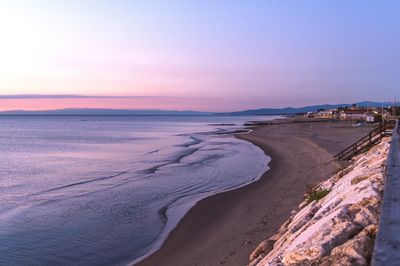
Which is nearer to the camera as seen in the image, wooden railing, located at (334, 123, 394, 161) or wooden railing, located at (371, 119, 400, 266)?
wooden railing, located at (371, 119, 400, 266)

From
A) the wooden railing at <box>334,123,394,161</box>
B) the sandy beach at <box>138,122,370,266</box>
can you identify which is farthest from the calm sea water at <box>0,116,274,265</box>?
the wooden railing at <box>334,123,394,161</box>

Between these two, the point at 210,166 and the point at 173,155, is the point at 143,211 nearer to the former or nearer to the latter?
the point at 210,166

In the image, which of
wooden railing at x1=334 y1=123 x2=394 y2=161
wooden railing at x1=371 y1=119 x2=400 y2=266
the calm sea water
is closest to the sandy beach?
the calm sea water

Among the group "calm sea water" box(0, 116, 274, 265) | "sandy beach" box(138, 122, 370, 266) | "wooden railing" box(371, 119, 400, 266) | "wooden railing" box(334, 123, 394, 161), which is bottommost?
"calm sea water" box(0, 116, 274, 265)

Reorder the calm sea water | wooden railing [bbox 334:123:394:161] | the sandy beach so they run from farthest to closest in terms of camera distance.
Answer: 1. wooden railing [bbox 334:123:394:161]
2. the calm sea water
3. the sandy beach

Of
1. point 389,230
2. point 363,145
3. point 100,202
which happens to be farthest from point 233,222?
point 363,145

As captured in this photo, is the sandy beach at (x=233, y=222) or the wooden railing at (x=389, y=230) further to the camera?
the sandy beach at (x=233, y=222)

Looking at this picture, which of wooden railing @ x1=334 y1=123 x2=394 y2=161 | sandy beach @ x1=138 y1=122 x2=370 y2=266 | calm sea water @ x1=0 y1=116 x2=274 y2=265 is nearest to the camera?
sandy beach @ x1=138 y1=122 x2=370 y2=266

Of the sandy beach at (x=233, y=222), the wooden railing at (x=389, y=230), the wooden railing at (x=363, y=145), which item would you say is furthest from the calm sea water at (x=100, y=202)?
the wooden railing at (x=389, y=230)

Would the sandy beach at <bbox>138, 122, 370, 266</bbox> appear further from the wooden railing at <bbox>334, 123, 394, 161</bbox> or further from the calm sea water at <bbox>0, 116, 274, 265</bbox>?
the wooden railing at <bbox>334, 123, 394, 161</bbox>

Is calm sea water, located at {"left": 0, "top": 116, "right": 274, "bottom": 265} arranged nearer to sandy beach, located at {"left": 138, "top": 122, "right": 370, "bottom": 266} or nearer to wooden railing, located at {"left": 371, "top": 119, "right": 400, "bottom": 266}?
sandy beach, located at {"left": 138, "top": 122, "right": 370, "bottom": 266}

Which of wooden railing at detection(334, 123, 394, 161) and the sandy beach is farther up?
wooden railing at detection(334, 123, 394, 161)

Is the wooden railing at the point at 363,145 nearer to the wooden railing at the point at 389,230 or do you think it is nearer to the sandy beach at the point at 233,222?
the sandy beach at the point at 233,222

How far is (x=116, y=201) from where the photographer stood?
58.3 feet
